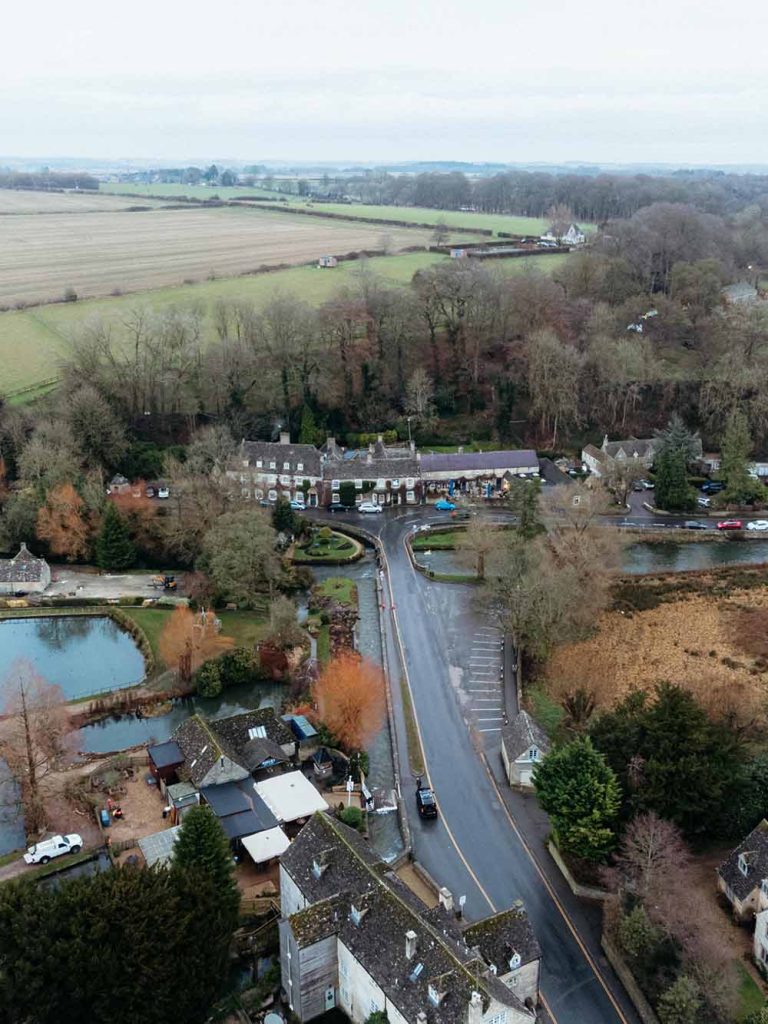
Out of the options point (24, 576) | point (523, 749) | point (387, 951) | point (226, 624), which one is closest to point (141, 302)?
point (24, 576)

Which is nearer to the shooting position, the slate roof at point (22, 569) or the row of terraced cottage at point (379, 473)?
the slate roof at point (22, 569)

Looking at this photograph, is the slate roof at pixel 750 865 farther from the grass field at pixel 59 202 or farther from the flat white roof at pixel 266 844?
the grass field at pixel 59 202

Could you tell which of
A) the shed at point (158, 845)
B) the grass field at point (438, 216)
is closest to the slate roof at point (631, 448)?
the shed at point (158, 845)

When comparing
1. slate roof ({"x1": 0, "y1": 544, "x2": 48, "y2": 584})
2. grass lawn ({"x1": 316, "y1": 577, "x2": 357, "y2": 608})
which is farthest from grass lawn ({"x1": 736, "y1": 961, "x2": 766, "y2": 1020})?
slate roof ({"x1": 0, "y1": 544, "x2": 48, "y2": 584})

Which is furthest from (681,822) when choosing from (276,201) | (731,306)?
(276,201)

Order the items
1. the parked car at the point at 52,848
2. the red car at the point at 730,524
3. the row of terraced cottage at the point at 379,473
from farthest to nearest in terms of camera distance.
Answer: the row of terraced cottage at the point at 379,473 → the red car at the point at 730,524 → the parked car at the point at 52,848

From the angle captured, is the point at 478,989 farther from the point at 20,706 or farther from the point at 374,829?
the point at 20,706

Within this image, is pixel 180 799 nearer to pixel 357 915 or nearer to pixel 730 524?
pixel 357 915
